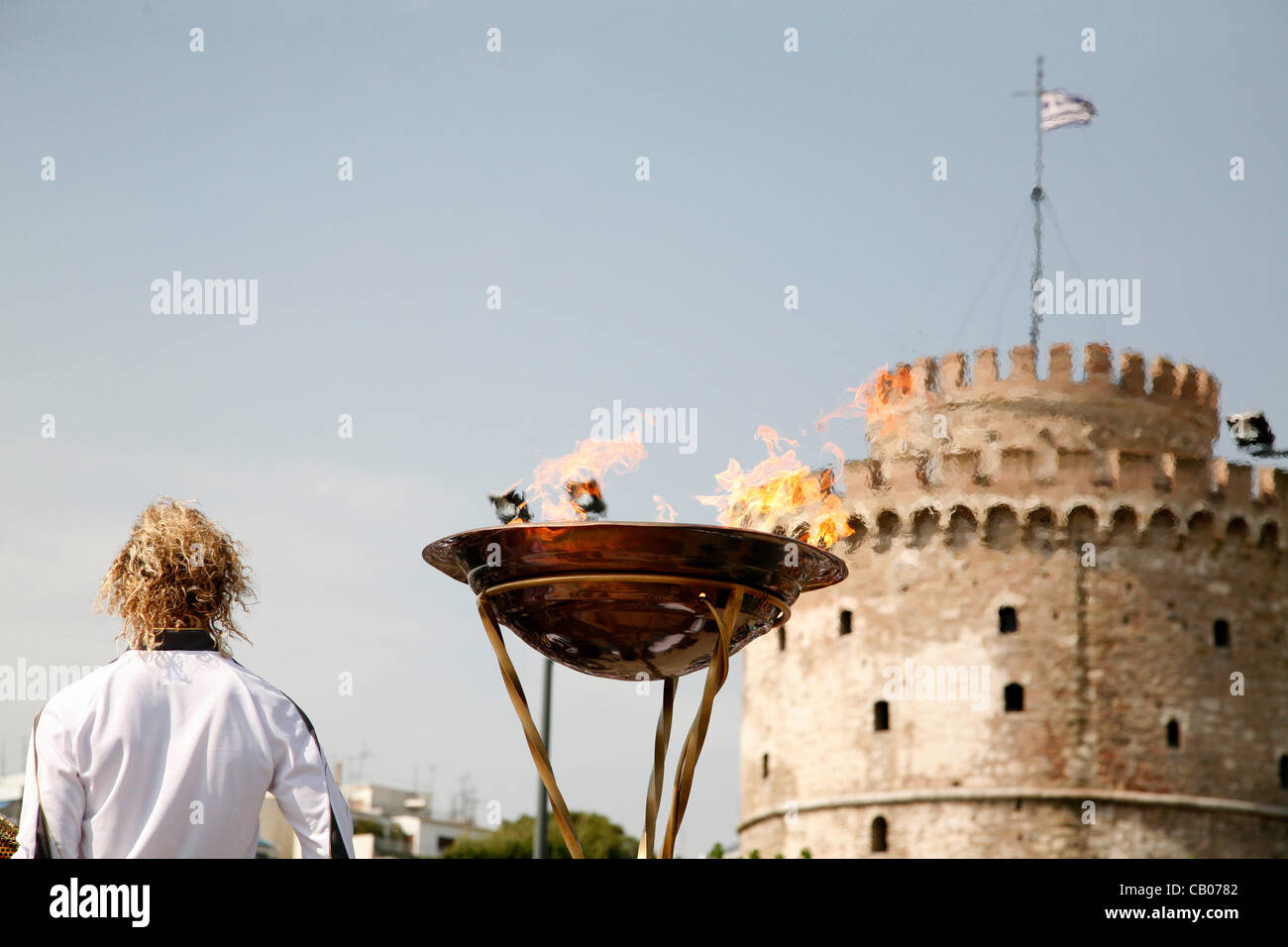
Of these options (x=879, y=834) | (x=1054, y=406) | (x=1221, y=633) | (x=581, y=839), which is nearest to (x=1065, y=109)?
(x=1054, y=406)

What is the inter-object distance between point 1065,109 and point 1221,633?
36.6 ft

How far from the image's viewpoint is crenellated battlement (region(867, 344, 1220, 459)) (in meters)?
32.6

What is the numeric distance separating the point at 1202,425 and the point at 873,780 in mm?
10342

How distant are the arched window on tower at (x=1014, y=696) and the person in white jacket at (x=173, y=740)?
89.8 feet

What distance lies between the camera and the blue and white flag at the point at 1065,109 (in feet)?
112

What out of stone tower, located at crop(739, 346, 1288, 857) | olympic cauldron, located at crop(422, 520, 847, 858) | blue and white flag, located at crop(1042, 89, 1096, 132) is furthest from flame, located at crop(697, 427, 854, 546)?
blue and white flag, located at crop(1042, 89, 1096, 132)

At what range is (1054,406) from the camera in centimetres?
3266

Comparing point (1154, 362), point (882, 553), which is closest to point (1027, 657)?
point (882, 553)

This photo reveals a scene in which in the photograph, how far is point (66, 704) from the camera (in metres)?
4.09

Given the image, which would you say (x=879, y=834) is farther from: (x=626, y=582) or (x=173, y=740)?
(x=173, y=740)

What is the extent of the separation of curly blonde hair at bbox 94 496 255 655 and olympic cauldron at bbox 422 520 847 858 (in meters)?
Result: 1.45

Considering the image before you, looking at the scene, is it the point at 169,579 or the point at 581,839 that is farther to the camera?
the point at 581,839

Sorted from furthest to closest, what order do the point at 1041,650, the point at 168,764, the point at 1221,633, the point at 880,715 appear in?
the point at 880,715 → the point at 1221,633 → the point at 1041,650 → the point at 168,764

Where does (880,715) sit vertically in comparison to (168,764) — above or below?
below
